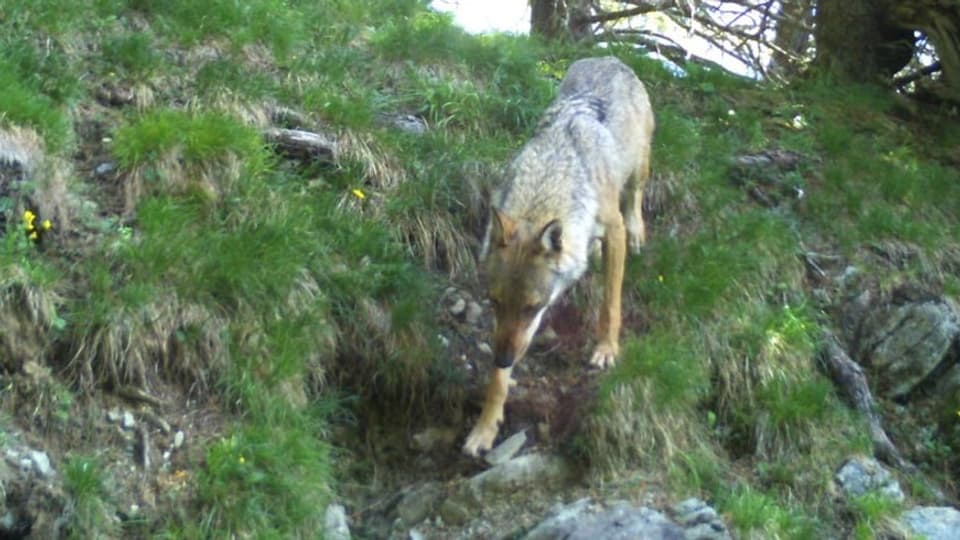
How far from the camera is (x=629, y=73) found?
9.35m

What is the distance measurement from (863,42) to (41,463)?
8.60m

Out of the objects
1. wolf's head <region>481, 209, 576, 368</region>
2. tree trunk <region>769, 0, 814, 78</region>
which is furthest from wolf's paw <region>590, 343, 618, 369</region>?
tree trunk <region>769, 0, 814, 78</region>

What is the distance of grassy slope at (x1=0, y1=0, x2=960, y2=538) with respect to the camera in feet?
23.0

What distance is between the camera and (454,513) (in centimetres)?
725

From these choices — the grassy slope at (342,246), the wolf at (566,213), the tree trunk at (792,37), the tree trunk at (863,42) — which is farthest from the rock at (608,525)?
the tree trunk at (792,37)

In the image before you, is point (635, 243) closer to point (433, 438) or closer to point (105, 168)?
point (433, 438)

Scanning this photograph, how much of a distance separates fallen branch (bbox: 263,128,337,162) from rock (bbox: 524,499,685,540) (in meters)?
3.07

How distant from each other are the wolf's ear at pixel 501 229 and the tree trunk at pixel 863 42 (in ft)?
19.1

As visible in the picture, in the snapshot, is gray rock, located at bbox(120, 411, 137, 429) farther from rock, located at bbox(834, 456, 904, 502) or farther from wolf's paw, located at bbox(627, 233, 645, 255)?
rock, located at bbox(834, 456, 904, 502)

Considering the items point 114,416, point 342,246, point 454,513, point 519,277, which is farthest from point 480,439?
point 114,416

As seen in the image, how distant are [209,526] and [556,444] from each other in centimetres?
213

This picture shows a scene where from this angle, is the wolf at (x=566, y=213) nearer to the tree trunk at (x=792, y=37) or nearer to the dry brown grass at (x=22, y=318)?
the dry brown grass at (x=22, y=318)

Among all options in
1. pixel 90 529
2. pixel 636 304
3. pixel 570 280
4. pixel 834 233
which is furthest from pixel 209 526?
pixel 834 233

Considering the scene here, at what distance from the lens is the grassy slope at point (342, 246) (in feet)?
23.0
